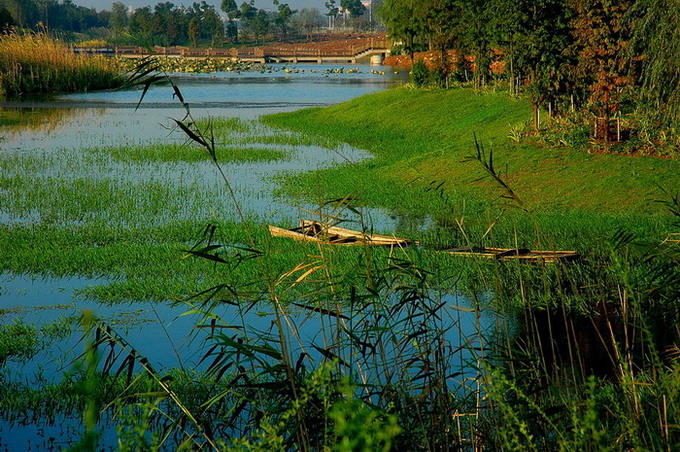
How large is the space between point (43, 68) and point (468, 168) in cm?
2922

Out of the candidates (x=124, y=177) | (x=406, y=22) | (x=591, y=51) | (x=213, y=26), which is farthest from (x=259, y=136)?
(x=213, y=26)

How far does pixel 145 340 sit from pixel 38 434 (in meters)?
2.10

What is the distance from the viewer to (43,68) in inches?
1555

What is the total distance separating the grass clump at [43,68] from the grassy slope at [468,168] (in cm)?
1486

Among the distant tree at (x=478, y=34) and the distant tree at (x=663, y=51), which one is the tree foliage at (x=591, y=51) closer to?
the distant tree at (x=663, y=51)

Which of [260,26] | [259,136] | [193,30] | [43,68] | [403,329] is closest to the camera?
[403,329]

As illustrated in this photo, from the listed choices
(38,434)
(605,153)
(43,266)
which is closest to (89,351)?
(38,434)

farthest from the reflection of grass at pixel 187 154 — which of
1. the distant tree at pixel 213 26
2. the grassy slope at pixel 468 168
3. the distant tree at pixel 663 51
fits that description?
the distant tree at pixel 213 26

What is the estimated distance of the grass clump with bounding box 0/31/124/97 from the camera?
3728 centimetres

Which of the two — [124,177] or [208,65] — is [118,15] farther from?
[124,177]

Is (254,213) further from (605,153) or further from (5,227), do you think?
(605,153)

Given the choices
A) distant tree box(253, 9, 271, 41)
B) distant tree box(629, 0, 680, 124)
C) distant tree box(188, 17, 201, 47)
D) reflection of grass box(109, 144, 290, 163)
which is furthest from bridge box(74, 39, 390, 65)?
distant tree box(629, 0, 680, 124)

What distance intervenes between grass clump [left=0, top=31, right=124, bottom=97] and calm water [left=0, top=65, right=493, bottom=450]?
4.04 ft

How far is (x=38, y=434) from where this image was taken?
5699mm
